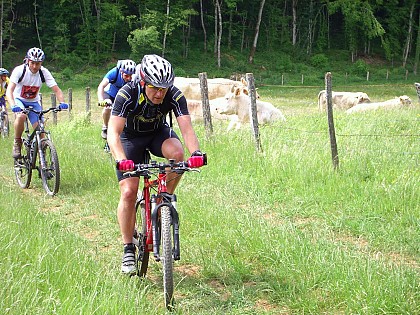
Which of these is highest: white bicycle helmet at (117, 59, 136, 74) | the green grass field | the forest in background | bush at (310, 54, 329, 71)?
the forest in background

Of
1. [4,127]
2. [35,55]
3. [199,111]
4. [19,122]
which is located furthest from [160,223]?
[199,111]

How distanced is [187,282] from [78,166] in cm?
524

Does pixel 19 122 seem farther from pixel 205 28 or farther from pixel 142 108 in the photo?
pixel 205 28

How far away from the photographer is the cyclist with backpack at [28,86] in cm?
852

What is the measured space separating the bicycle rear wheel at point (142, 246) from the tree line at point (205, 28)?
3770 cm

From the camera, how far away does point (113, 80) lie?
947 cm

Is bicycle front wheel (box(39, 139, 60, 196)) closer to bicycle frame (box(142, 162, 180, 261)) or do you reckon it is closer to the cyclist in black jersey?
the cyclist in black jersey

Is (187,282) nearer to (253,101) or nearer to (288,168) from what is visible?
(288,168)

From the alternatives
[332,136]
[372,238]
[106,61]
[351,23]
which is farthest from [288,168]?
[351,23]

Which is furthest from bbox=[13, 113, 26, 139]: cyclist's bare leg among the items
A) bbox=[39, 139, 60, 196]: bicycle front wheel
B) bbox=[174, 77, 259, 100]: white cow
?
bbox=[174, 77, 259, 100]: white cow

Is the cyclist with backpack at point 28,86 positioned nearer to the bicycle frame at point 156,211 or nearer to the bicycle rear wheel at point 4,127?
the bicycle frame at point 156,211

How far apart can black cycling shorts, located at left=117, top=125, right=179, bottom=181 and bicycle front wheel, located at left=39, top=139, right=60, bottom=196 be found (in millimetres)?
3504

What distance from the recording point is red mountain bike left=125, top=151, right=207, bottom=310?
4.23 metres

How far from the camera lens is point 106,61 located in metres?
45.6
